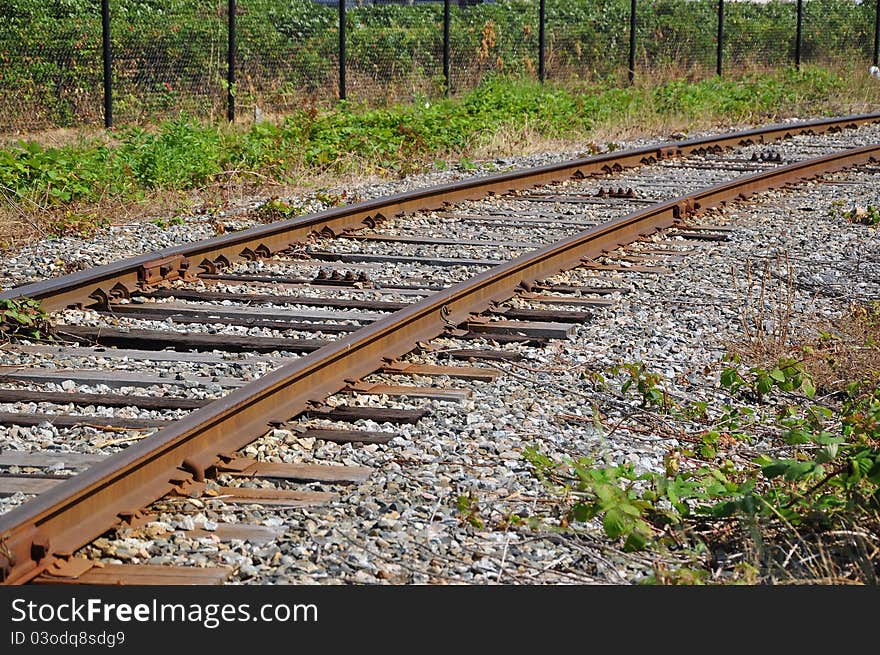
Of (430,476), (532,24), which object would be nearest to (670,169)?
(430,476)

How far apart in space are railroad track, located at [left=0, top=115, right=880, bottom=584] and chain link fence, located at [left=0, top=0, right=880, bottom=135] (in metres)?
8.41

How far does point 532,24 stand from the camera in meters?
29.2

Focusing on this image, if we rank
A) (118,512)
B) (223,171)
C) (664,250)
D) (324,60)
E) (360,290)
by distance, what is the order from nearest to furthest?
1. (118,512)
2. (360,290)
3. (664,250)
4. (223,171)
5. (324,60)

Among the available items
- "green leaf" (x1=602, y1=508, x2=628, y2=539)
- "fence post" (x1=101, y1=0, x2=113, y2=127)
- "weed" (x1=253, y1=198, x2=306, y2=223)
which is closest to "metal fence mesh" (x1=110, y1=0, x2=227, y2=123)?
"fence post" (x1=101, y1=0, x2=113, y2=127)

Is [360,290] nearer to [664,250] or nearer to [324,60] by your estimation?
[664,250]

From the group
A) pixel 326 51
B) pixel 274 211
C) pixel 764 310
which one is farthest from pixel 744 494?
pixel 326 51

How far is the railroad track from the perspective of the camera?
4.55 m

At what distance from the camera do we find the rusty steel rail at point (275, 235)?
7.69 meters

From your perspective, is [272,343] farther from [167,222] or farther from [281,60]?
[281,60]

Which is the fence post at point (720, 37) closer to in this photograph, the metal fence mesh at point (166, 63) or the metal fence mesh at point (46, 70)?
the metal fence mesh at point (166, 63)

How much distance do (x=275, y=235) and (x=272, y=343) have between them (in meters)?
3.17

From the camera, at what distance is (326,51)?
2355 cm

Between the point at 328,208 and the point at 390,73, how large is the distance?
510 inches

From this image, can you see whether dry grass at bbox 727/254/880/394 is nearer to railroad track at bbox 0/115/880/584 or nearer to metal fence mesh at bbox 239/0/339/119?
railroad track at bbox 0/115/880/584
